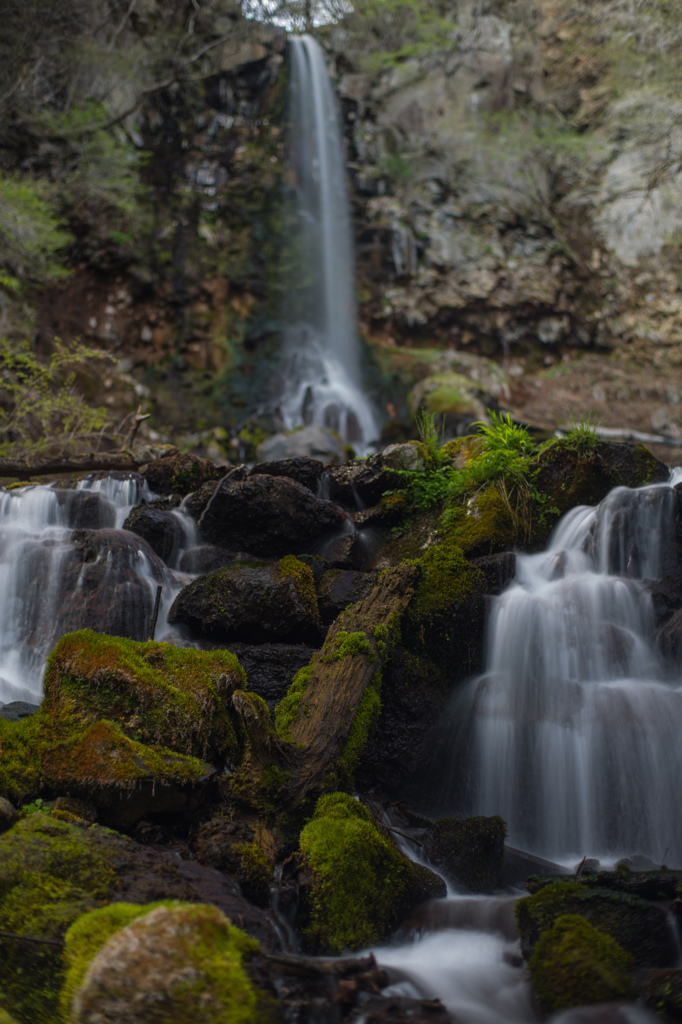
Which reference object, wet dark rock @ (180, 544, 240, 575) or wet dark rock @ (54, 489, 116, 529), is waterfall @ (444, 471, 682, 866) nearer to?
wet dark rock @ (180, 544, 240, 575)

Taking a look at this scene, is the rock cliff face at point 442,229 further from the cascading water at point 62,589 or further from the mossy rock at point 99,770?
the mossy rock at point 99,770

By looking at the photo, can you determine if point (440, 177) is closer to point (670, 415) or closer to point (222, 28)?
point (222, 28)

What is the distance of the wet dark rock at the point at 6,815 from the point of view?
Result: 305 centimetres

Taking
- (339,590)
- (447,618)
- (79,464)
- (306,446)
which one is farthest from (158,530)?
(306,446)

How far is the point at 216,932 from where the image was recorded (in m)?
2.25

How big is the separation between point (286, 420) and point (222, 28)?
13999mm

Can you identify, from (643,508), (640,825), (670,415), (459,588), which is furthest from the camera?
(670,415)

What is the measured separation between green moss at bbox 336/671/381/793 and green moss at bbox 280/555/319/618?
1430 mm

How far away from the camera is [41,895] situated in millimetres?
2596

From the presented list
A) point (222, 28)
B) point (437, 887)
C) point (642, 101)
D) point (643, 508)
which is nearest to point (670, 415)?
point (642, 101)

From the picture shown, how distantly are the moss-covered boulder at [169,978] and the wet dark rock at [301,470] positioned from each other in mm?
→ 6766

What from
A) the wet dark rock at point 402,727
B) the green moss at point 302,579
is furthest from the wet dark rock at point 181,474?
the wet dark rock at point 402,727

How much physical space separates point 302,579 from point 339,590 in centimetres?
40

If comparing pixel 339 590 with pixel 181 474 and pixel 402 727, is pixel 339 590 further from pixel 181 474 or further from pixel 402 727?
pixel 181 474
